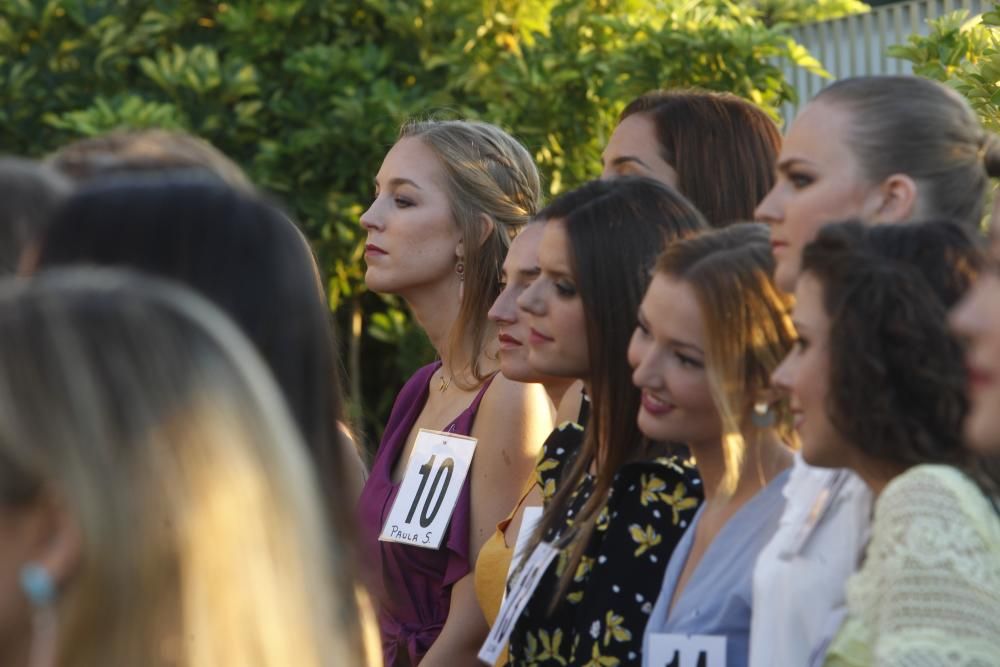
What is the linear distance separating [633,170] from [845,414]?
5.16 feet

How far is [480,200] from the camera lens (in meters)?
4.25

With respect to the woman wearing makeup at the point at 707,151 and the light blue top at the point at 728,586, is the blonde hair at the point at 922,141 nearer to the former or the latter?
the light blue top at the point at 728,586

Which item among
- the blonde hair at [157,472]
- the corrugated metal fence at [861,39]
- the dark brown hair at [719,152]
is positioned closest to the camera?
the blonde hair at [157,472]

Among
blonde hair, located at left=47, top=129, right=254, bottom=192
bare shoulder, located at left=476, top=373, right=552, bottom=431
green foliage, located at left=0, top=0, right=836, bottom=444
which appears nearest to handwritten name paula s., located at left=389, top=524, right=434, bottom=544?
bare shoulder, located at left=476, top=373, right=552, bottom=431

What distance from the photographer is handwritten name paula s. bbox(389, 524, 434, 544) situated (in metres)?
3.77

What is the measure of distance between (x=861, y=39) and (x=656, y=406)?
5.15 metres

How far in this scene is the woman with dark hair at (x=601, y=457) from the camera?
9.52ft

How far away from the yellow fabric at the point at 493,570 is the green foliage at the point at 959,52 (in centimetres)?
145

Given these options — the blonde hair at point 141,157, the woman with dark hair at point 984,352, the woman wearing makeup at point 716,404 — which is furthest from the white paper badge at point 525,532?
the woman with dark hair at point 984,352

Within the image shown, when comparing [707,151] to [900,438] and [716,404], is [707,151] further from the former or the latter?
[900,438]

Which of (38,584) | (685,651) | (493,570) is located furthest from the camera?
(493,570)

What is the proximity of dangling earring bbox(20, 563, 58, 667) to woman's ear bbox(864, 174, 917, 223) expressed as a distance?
1753 mm

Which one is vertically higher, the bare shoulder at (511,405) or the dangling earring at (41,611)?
the dangling earring at (41,611)

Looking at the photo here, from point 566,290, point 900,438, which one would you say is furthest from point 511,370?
point 900,438
